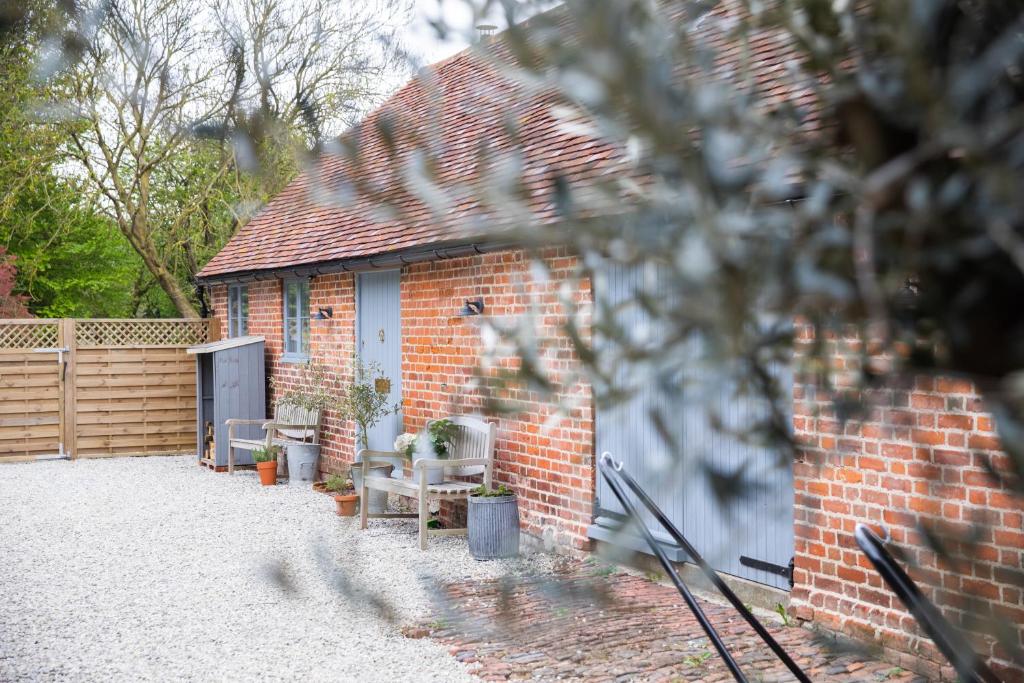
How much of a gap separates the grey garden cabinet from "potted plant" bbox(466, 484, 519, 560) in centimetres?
623

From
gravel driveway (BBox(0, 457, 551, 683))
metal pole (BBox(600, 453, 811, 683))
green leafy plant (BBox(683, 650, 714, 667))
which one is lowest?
gravel driveway (BBox(0, 457, 551, 683))

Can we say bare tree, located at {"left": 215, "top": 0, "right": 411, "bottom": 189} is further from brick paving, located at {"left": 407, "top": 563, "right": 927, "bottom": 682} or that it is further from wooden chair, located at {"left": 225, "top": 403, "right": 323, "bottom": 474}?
wooden chair, located at {"left": 225, "top": 403, "right": 323, "bottom": 474}

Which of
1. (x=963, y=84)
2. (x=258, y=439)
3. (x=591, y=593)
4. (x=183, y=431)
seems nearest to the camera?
(x=963, y=84)

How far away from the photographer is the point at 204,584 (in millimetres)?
7543

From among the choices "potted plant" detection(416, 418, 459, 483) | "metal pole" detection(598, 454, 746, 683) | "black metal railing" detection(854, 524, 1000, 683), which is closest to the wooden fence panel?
"potted plant" detection(416, 418, 459, 483)

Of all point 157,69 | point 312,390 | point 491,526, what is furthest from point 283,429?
point 157,69

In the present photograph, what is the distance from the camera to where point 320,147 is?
161 centimetres

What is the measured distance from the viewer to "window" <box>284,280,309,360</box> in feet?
42.6

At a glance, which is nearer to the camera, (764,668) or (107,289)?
(764,668)

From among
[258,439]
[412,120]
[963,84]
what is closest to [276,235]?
[258,439]

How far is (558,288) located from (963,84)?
605mm

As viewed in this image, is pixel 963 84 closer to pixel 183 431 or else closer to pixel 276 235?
pixel 276 235

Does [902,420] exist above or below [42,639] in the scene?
above

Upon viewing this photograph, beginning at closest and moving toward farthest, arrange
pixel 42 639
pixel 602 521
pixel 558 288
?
1. pixel 558 288
2. pixel 42 639
3. pixel 602 521
